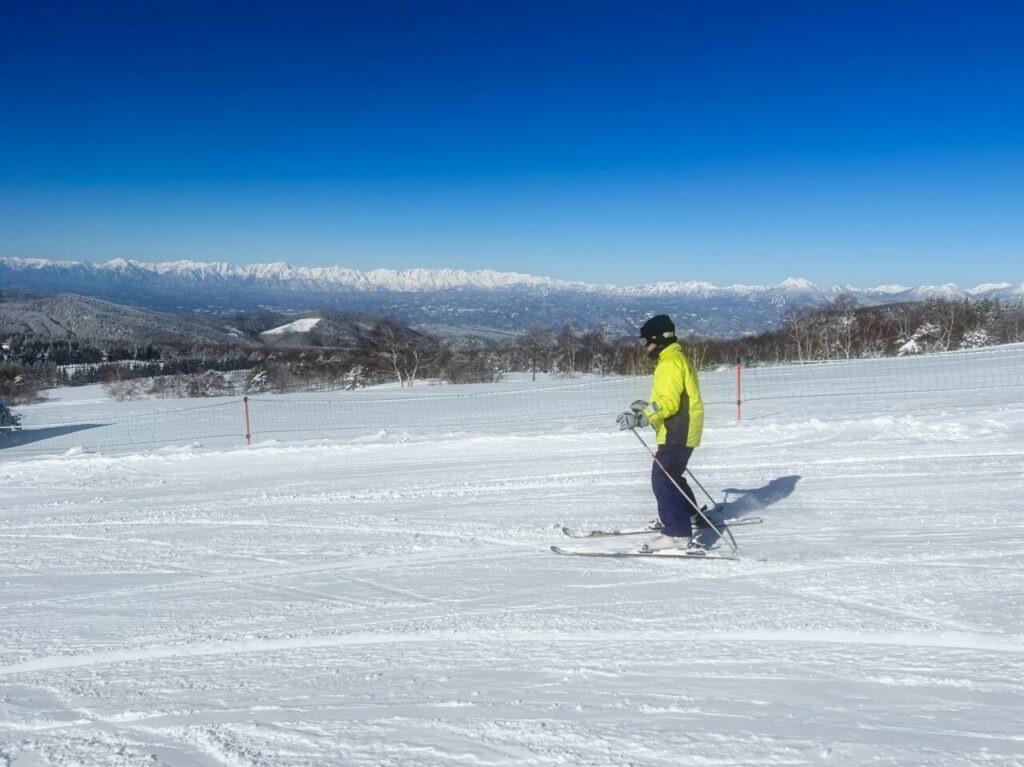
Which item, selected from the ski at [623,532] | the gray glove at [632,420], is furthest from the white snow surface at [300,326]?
the gray glove at [632,420]

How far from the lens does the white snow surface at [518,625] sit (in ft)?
10.1

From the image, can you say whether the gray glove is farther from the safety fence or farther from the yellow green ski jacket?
the safety fence

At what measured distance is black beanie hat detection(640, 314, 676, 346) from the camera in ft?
18.9

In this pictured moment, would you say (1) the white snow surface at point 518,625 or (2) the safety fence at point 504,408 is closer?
(1) the white snow surface at point 518,625

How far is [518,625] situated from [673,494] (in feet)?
6.62

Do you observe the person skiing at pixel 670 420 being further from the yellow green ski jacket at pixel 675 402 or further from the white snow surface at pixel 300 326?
the white snow surface at pixel 300 326

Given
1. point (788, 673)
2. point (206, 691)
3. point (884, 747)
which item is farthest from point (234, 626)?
point (884, 747)

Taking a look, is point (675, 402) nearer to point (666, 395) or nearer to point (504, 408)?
point (666, 395)

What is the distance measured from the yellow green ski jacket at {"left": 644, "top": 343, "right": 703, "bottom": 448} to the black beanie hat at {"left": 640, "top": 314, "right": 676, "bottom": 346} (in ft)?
0.32

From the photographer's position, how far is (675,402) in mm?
5672

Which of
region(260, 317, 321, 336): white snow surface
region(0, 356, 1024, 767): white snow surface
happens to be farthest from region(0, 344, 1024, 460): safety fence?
region(260, 317, 321, 336): white snow surface

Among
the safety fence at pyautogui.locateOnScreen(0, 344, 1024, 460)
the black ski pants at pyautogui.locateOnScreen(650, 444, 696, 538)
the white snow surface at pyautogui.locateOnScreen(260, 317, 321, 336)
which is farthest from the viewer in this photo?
the white snow surface at pyautogui.locateOnScreen(260, 317, 321, 336)

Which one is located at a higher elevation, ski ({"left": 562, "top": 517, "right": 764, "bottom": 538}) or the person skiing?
the person skiing

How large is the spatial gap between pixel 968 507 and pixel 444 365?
46.1 meters
